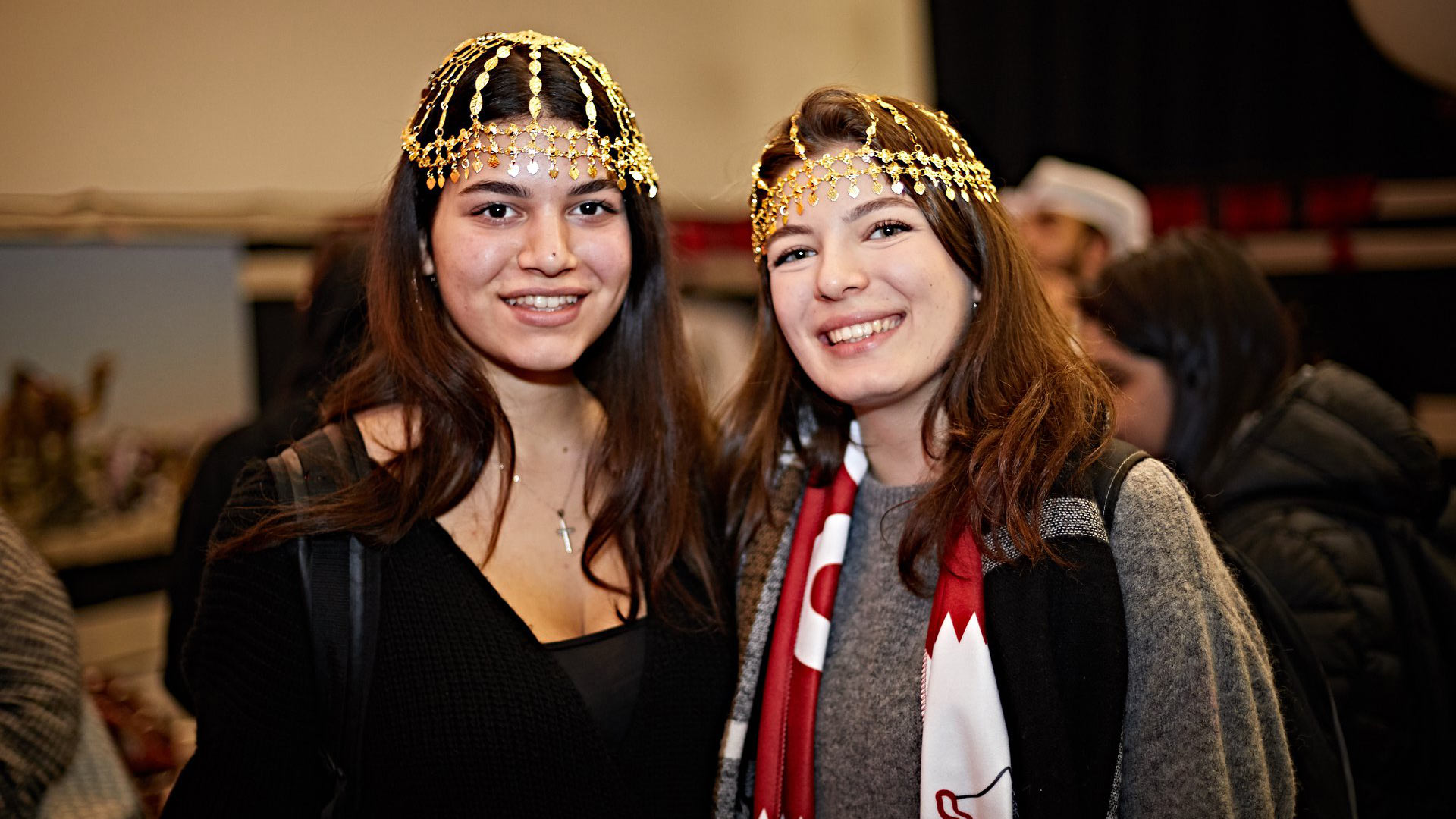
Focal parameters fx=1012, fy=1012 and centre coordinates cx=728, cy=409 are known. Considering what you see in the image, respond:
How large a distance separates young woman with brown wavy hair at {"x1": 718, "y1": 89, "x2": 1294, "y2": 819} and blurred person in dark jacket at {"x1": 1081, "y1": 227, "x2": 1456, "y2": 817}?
0.97ft

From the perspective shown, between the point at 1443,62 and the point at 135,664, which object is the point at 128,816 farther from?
the point at 1443,62

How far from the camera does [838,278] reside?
152cm

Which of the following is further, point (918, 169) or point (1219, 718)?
point (918, 169)

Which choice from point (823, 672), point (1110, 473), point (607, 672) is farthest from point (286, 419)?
point (1110, 473)

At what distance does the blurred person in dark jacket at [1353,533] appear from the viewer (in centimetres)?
181

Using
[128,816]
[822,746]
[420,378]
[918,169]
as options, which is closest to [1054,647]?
[822,746]

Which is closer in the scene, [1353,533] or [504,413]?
[504,413]

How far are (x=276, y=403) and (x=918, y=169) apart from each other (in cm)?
159

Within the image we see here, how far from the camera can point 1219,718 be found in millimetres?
1297

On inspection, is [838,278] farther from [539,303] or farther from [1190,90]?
[1190,90]

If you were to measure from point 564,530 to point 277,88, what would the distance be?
2523mm

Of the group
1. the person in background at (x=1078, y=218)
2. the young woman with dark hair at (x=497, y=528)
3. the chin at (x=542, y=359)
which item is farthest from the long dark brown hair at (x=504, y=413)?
the person in background at (x=1078, y=218)

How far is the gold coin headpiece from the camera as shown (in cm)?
157

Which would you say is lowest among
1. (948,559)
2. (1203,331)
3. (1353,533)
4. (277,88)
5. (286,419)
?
(1353,533)
